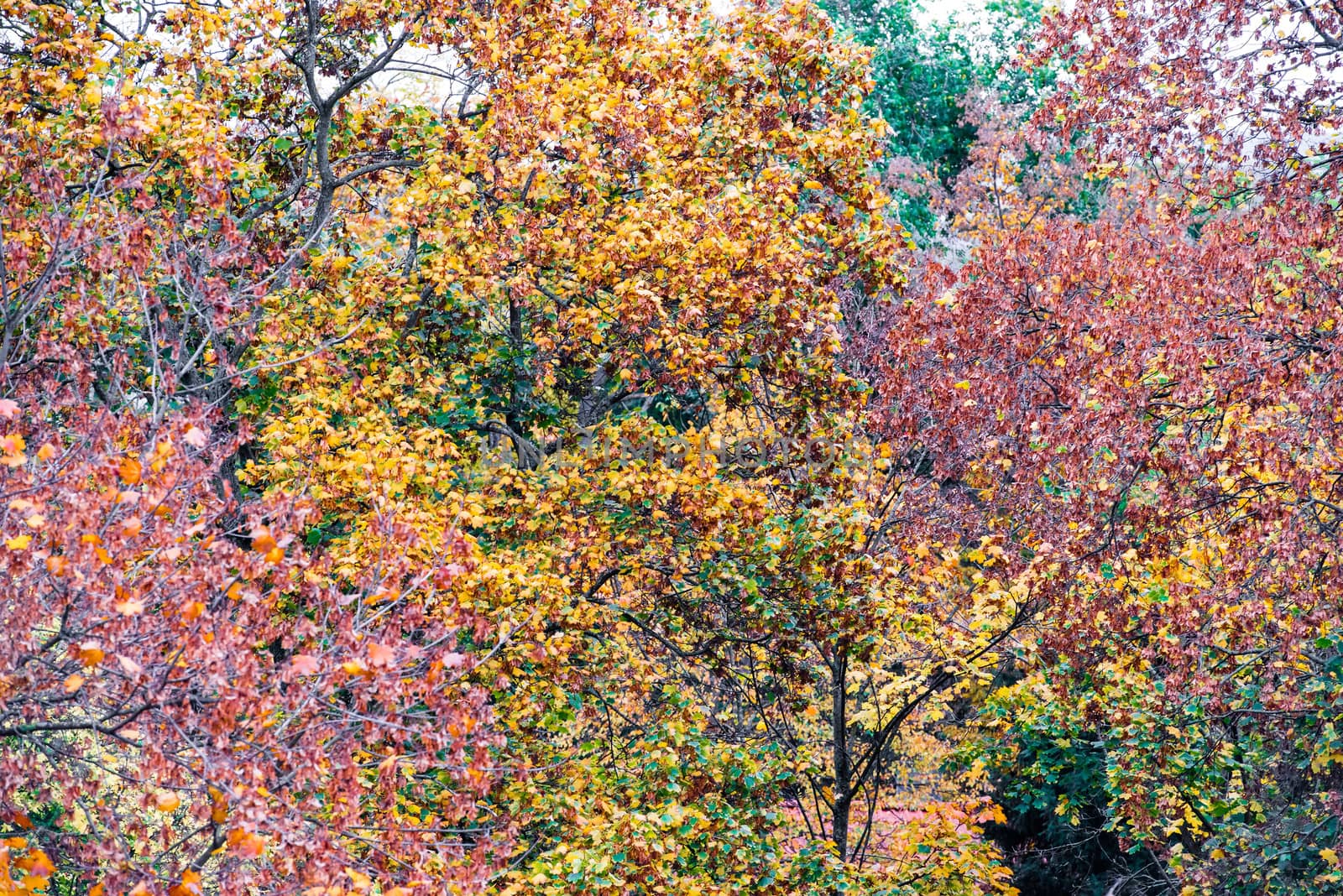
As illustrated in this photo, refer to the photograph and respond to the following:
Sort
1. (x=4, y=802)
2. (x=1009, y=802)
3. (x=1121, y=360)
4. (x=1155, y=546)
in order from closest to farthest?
(x=4, y=802) → (x=1155, y=546) → (x=1121, y=360) → (x=1009, y=802)

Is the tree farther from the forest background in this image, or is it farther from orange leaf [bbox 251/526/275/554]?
orange leaf [bbox 251/526/275/554]

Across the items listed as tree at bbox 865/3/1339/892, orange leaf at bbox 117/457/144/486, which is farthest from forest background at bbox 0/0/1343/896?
orange leaf at bbox 117/457/144/486

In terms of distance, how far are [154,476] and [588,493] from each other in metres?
6.01

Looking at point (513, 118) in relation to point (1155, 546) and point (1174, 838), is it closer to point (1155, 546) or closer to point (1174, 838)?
point (1155, 546)

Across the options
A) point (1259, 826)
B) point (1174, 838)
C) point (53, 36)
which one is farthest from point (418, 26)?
point (1174, 838)

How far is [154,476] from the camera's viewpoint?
5348 mm

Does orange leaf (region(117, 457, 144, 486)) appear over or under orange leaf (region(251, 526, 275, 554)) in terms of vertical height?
over

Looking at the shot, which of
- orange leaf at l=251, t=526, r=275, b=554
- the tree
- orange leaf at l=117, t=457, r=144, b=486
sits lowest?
orange leaf at l=251, t=526, r=275, b=554

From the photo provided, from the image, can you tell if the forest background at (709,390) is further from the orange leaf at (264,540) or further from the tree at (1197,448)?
the orange leaf at (264,540)

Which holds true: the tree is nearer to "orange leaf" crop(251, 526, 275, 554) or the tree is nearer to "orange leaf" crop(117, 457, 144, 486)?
"orange leaf" crop(251, 526, 275, 554)

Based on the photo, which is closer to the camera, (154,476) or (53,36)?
(154,476)

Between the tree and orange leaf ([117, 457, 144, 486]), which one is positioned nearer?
orange leaf ([117, 457, 144, 486])

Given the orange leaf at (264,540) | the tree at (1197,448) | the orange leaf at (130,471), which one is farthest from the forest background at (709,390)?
the orange leaf at (264,540)

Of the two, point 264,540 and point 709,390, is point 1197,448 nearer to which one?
point 709,390
